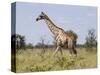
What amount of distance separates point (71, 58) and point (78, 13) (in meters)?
0.53

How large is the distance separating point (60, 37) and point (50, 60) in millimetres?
288

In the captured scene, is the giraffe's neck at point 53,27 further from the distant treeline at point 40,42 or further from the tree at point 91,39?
the tree at point 91,39

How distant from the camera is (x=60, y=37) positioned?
2.77 m

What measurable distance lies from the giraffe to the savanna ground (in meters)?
0.06

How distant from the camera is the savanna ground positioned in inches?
101

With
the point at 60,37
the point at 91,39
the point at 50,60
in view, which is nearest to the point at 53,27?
the point at 60,37

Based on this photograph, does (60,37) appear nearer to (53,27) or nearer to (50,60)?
(53,27)

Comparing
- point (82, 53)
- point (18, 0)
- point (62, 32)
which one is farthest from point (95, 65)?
point (18, 0)

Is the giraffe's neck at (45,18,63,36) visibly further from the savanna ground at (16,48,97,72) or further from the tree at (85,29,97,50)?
the tree at (85,29,97,50)

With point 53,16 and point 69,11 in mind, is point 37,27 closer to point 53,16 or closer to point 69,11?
point 53,16

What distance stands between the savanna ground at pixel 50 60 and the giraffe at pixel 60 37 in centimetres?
6

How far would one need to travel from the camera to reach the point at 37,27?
2.64m

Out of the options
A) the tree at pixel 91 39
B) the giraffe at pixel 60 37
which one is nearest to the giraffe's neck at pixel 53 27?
the giraffe at pixel 60 37

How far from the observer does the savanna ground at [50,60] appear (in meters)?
2.58
